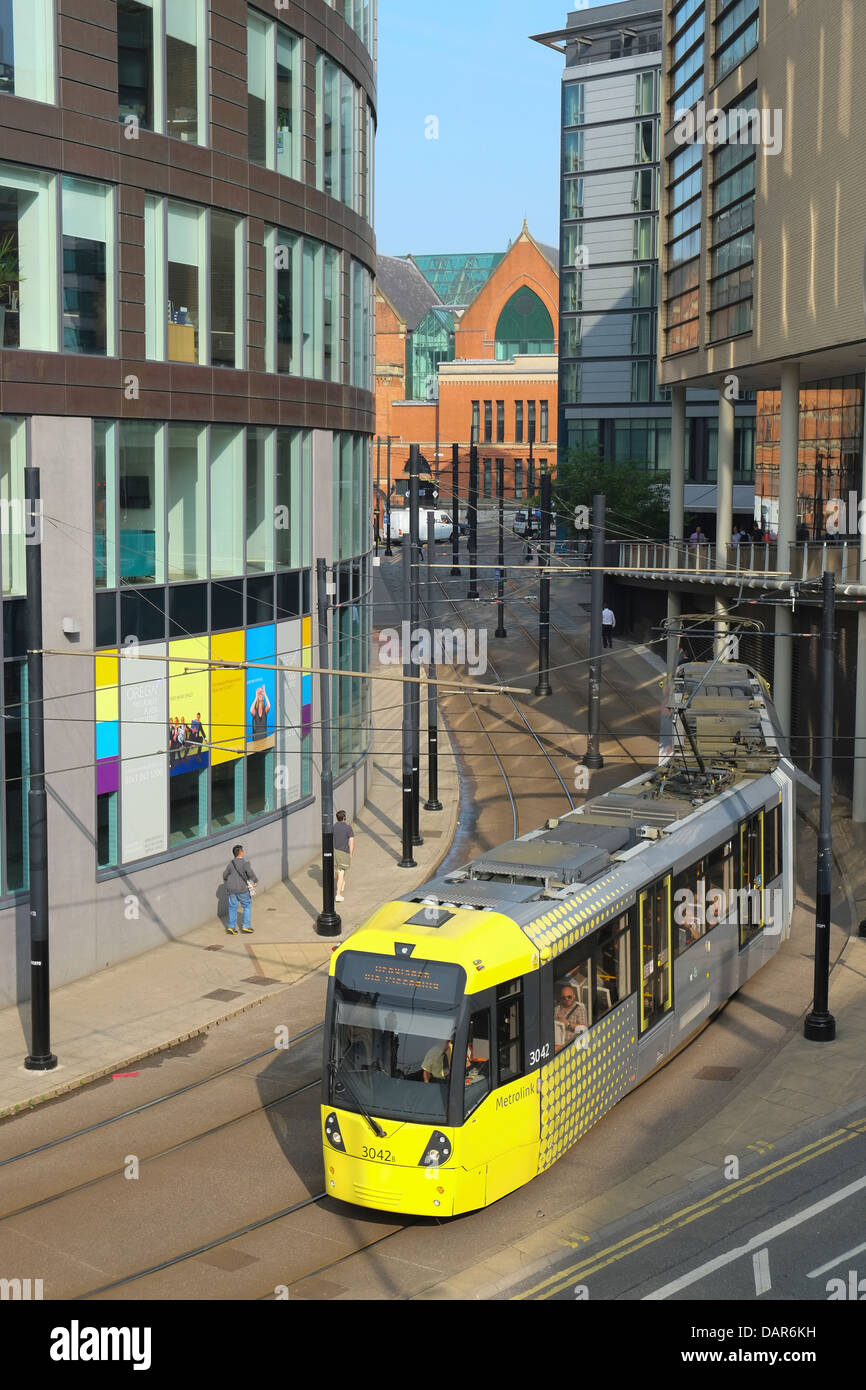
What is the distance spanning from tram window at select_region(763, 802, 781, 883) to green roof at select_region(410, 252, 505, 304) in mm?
147563

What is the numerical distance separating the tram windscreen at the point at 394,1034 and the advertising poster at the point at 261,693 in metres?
12.4

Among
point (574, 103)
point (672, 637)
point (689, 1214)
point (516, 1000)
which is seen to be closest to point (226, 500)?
point (516, 1000)

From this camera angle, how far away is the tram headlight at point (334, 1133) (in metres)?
13.8

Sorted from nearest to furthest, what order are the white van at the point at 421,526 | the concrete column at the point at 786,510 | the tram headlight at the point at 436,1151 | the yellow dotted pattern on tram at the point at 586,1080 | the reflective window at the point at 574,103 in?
the tram headlight at the point at 436,1151 < the yellow dotted pattern on tram at the point at 586,1080 < the concrete column at the point at 786,510 < the reflective window at the point at 574,103 < the white van at the point at 421,526

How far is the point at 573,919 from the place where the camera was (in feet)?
48.7

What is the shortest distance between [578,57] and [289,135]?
185ft

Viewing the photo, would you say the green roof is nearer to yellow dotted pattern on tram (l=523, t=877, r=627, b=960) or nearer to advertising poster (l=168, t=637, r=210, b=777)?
advertising poster (l=168, t=637, r=210, b=777)

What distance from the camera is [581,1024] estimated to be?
48.9ft

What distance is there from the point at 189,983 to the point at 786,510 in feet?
71.5

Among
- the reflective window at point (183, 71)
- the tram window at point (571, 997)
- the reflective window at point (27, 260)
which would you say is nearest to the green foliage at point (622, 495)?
the reflective window at point (183, 71)

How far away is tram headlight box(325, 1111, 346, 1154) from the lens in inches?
544

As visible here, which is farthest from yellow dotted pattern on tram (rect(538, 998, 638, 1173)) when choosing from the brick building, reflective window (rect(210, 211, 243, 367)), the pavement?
the brick building

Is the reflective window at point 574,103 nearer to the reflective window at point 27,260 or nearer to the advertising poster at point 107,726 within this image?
the reflective window at point 27,260

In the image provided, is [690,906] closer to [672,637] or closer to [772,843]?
[772,843]
